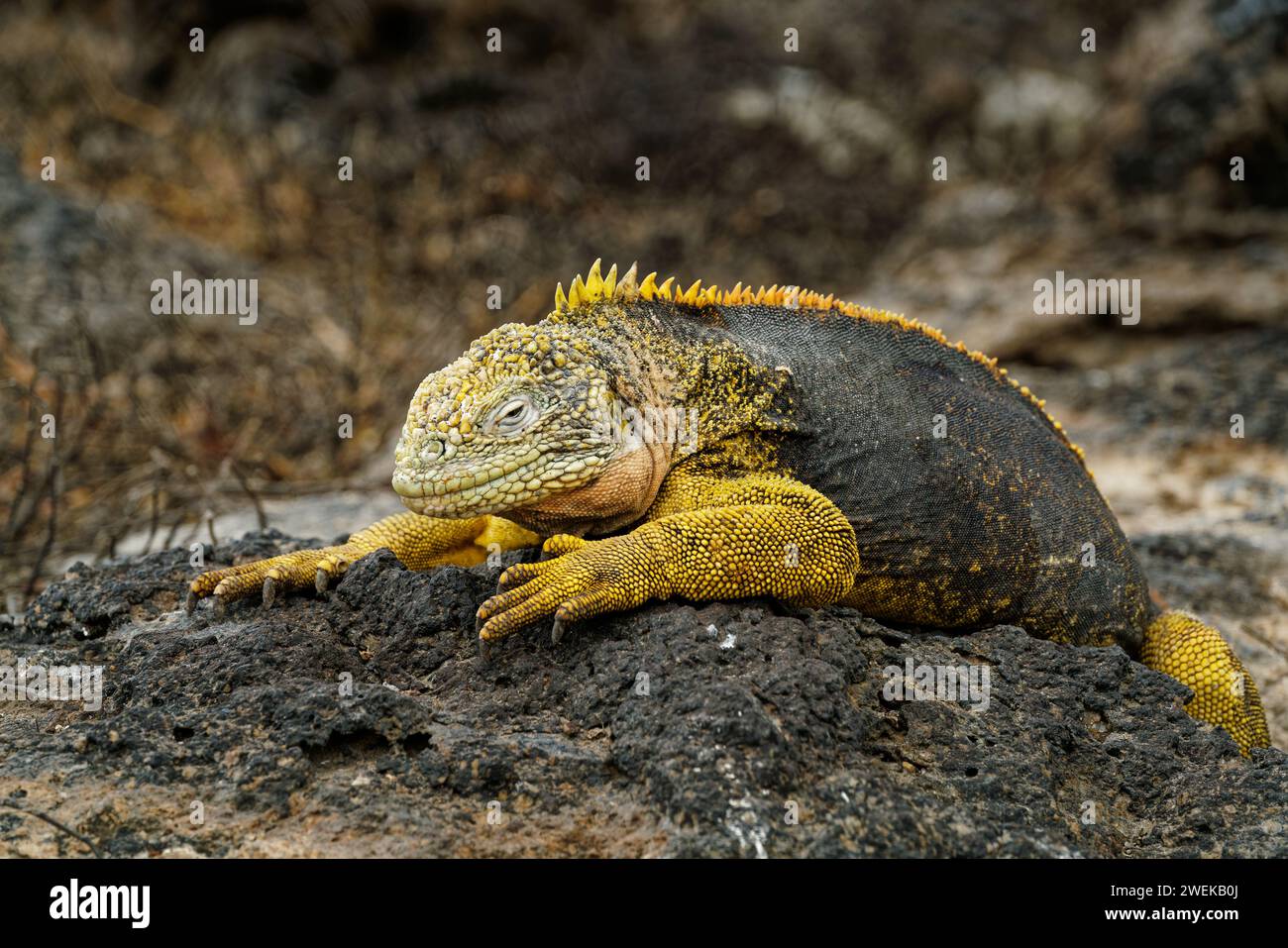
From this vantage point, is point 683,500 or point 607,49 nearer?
point 683,500

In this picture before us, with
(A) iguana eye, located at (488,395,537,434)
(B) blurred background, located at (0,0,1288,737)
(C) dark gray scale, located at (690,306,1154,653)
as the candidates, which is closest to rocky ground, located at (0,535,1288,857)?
(C) dark gray scale, located at (690,306,1154,653)

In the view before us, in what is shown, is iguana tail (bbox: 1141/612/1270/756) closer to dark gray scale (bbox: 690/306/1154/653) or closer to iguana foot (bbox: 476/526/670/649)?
dark gray scale (bbox: 690/306/1154/653)

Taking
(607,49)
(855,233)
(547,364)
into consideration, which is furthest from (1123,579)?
(607,49)

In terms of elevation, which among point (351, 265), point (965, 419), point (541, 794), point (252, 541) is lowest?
point (541, 794)

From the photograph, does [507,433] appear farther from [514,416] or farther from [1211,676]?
[1211,676]

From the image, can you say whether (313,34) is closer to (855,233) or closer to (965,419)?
(855,233)

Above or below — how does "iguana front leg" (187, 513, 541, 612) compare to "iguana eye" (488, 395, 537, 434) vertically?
below

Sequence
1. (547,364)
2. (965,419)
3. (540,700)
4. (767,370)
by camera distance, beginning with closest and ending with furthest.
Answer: (540,700)
(547,364)
(767,370)
(965,419)
